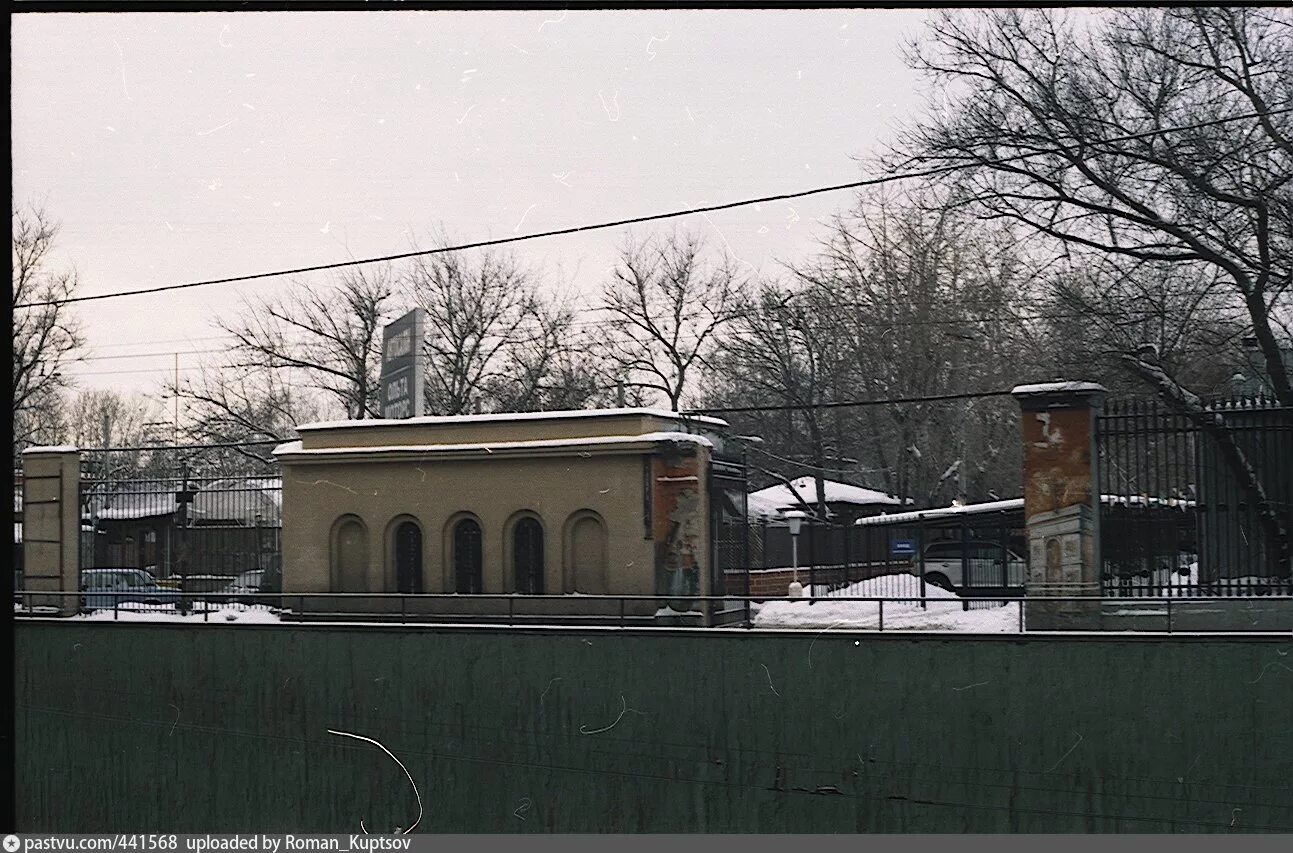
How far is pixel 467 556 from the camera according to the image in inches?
515

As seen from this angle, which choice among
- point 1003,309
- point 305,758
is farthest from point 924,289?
point 305,758

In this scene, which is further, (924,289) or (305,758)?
(924,289)

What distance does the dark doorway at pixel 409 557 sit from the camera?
43.2 feet

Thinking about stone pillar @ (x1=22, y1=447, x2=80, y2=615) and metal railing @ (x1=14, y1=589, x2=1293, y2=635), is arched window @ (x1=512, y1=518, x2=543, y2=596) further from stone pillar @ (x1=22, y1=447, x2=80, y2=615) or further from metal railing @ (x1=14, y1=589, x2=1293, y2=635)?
stone pillar @ (x1=22, y1=447, x2=80, y2=615)

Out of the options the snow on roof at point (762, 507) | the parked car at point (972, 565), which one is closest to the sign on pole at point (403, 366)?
the snow on roof at point (762, 507)

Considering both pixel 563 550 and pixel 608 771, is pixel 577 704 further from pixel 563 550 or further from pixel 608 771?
pixel 563 550

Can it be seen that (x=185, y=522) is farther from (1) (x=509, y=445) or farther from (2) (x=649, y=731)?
(2) (x=649, y=731)

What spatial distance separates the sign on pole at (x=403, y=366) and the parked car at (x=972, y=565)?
21.4 feet

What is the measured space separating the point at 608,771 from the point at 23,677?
6.96 m

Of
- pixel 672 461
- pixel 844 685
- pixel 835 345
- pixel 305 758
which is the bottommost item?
pixel 305 758

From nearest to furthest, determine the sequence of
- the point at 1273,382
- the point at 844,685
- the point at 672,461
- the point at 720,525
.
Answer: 1. the point at 844,685
2. the point at 1273,382
3. the point at 672,461
4. the point at 720,525

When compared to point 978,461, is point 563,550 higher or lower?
lower

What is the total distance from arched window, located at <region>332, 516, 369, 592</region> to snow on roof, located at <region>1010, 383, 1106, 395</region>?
24.0ft

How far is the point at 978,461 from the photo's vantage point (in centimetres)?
1571
